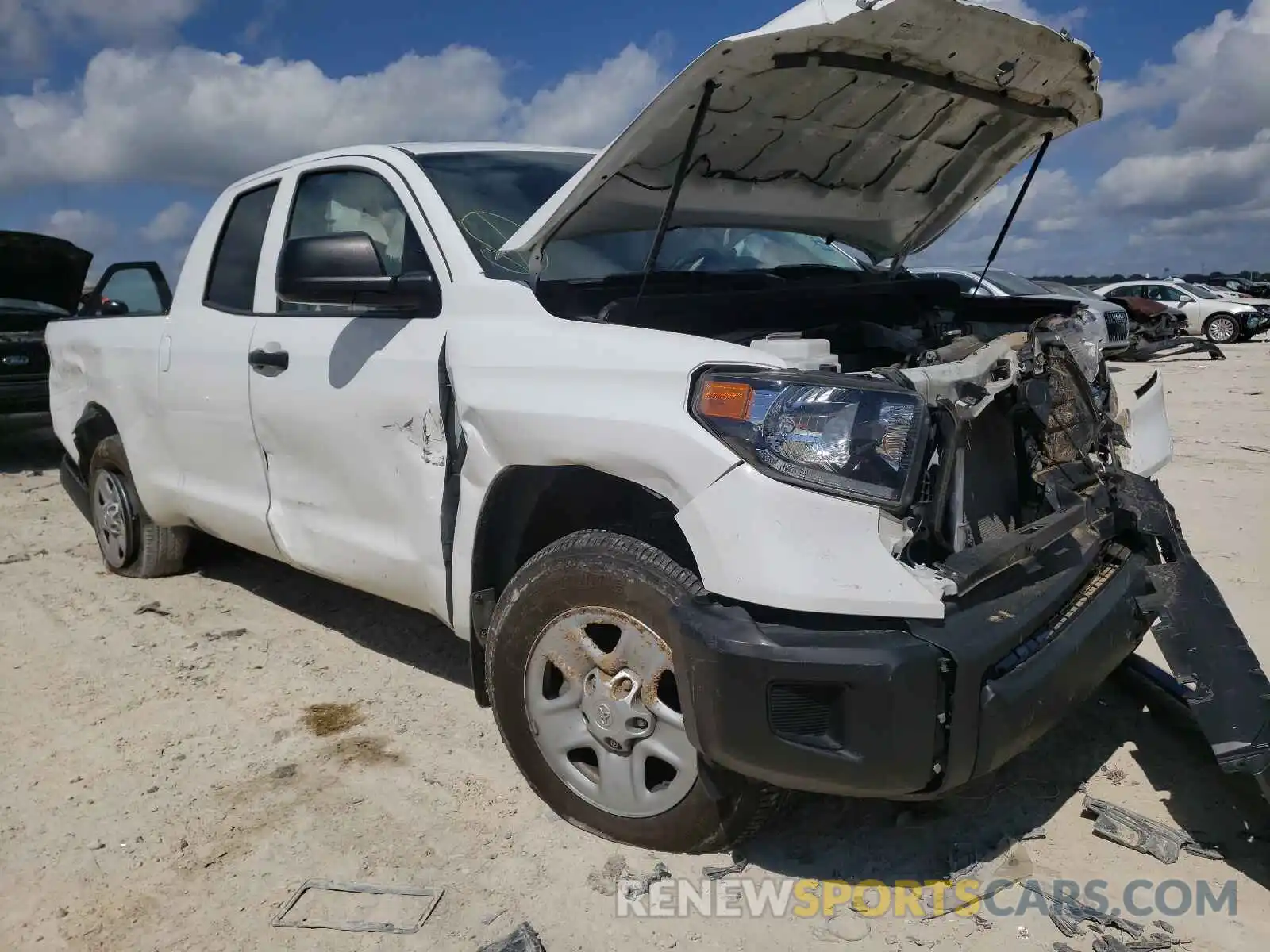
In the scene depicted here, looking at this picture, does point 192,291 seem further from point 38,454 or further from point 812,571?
point 38,454

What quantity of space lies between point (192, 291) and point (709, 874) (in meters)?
3.28

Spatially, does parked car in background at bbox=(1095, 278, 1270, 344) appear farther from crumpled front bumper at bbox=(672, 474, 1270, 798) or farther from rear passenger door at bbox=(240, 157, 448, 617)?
crumpled front bumper at bbox=(672, 474, 1270, 798)

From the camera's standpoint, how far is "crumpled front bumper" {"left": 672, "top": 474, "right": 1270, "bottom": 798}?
2043 millimetres

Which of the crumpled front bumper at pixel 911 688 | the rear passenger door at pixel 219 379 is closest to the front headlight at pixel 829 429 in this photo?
the crumpled front bumper at pixel 911 688

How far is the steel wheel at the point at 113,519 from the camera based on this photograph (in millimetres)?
5090

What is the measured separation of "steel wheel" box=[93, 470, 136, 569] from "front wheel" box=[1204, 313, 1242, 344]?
21743 millimetres

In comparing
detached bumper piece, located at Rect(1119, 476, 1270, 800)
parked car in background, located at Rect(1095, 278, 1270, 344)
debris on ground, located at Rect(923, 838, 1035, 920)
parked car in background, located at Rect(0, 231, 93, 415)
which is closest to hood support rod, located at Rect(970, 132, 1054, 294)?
detached bumper piece, located at Rect(1119, 476, 1270, 800)

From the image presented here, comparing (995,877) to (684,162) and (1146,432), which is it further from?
(684,162)

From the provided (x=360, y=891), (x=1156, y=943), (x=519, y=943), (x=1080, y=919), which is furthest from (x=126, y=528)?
(x=1156, y=943)

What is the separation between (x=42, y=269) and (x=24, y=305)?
1.34 ft

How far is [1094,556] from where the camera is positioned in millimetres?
2699

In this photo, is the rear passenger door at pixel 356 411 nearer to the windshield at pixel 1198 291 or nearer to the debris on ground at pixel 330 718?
the debris on ground at pixel 330 718

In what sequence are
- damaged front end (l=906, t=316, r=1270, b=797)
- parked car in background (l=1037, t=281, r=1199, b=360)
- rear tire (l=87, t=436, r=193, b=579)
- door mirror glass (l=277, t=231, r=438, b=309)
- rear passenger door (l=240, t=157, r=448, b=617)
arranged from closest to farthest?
damaged front end (l=906, t=316, r=1270, b=797)
door mirror glass (l=277, t=231, r=438, b=309)
rear passenger door (l=240, t=157, r=448, b=617)
rear tire (l=87, t=436, r=193, b=579)
parked car in background (l=1037, t=281, r=1199, b=360)

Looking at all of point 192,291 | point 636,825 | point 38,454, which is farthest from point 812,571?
point 38,454
